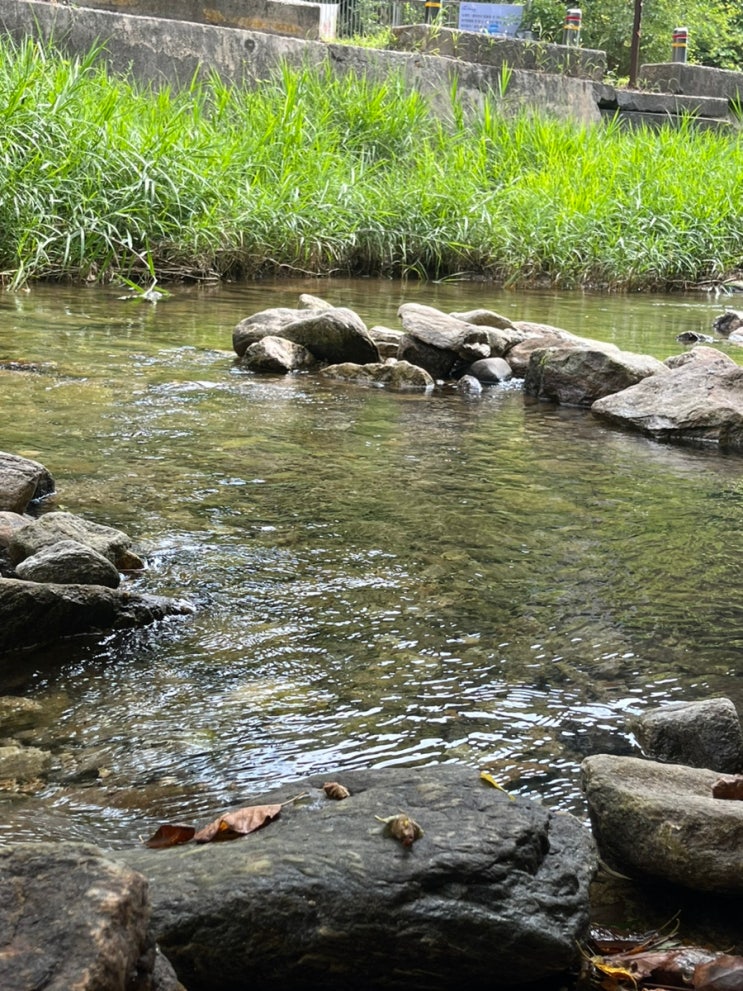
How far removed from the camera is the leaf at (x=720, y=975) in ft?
4.28

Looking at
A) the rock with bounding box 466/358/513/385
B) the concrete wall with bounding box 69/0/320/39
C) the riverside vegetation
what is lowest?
the rock with bounding box 466/358/513/385

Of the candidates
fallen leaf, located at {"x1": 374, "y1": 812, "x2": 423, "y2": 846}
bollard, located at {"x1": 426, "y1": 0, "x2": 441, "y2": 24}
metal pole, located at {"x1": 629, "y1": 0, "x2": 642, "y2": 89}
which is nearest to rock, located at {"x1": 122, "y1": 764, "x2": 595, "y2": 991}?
fallen leaf, located at {"x1": 374, "y1": 812, "x2": 423, "y2": 846}

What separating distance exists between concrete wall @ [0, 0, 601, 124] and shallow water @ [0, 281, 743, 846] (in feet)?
19.9

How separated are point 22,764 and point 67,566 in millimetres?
627

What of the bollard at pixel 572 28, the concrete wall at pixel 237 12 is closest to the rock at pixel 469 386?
the concrete wall at pixel 237 12

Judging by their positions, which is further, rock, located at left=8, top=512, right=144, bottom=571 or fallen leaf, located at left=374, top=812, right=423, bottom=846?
rock, located at left=8, top=512, right=144, bottom=571

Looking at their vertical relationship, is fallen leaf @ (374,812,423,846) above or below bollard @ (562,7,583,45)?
below

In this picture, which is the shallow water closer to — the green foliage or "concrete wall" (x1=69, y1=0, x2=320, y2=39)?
"concrete wall" (x1=69, y1=0, x2=320, y2=39)

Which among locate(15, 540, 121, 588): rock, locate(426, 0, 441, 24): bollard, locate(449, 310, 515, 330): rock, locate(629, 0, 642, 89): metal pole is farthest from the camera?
locate(426, 0, 441, 24): bollard

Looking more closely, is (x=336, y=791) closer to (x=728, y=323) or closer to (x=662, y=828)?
(x=662, y=828)

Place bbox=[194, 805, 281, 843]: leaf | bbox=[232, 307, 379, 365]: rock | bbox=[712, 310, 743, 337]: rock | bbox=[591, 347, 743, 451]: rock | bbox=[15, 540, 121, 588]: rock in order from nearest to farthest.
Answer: bbox=[194, 805, 281, 843]: leaf < bbox=[15, 540, 121, 588]: rock < bbox=[591, 347, 743, 451]: rock < bbox=[232, 307, 379, 365]: rock < bbox=[712, 310, 743, 337]: rock

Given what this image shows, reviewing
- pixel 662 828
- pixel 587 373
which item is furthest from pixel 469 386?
pixel 662 828

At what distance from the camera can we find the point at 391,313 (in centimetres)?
690

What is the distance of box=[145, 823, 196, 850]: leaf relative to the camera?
1.49 metres
